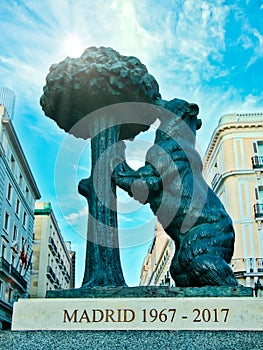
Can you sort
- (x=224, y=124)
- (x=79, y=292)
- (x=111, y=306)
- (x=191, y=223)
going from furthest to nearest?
(x=224, y=124)
(x=191, y=223)
(x=79, y=292)
(x=111, y=306)

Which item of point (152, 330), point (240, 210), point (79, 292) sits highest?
point (240, 210)

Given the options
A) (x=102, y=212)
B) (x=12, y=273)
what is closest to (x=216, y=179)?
(x=12, y=273)

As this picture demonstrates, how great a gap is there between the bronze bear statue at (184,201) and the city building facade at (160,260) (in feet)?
74.3

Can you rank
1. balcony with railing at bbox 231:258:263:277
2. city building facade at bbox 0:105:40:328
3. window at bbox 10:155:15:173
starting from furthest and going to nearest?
window at bbox 10:155:15:173, city building facade at bbox 0:105:40:328, balcony with railing at bbox 231:258:263:277

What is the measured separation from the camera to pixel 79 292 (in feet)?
15.8

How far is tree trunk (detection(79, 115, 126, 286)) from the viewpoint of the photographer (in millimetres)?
5430

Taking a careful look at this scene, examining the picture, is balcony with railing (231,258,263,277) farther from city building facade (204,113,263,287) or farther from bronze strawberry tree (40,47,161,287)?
bronze strawberry tree (40,47,161,287)

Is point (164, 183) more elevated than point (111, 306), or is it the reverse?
point (164, 183)

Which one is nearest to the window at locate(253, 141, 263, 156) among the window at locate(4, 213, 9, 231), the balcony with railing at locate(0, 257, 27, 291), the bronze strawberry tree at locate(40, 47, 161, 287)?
the window at locate(4, 213, 9, 231)

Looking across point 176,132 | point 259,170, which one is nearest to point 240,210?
point 259,170

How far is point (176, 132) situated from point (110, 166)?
3.22 feet

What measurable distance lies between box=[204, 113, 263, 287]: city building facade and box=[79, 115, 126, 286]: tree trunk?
2507 cm

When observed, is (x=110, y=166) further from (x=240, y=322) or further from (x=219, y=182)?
(x=219, y=182)

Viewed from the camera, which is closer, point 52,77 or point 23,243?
point 52,77
